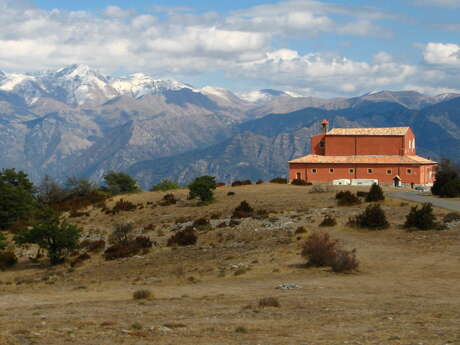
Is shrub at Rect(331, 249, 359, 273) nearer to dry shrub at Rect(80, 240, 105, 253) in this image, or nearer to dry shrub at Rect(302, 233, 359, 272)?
dry shrub at Rect(302, 233, 359, 272)

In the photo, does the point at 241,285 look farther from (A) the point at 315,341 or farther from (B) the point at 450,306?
(A) the point at 315,341

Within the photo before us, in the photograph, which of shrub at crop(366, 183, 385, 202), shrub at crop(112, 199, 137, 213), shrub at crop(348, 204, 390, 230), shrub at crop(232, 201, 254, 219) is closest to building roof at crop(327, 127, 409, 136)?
shrub at crop(366, 183, 385, 202)

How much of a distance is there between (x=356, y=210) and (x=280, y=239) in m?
10.8

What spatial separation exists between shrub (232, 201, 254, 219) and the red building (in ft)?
101

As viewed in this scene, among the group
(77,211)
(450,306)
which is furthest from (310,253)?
(77,211)

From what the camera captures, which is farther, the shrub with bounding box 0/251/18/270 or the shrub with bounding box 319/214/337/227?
the shrub with bounding box 319/214/337/227

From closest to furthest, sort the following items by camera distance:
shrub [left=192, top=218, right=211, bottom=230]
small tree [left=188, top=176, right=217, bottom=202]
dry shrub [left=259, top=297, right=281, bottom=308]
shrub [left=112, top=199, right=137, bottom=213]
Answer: dry shrub [left=259, top=297, right=281, bottom=308], shrub [left=192, top=218, right=211, bottom=230], small tree [left=188, top=176, right=217, bottom=202], shrub [left=112, top=199, right=137, bottom=213]

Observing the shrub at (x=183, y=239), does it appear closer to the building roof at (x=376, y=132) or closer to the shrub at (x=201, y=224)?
the shrub at (x=201, y=224)

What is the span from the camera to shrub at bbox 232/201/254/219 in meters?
43.0

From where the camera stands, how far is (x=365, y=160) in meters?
74.8

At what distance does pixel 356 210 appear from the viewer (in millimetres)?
40906

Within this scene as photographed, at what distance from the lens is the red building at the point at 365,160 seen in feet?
A: 241

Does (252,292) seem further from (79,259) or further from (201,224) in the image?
(201,224)

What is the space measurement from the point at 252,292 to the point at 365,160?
5719 centimetres
